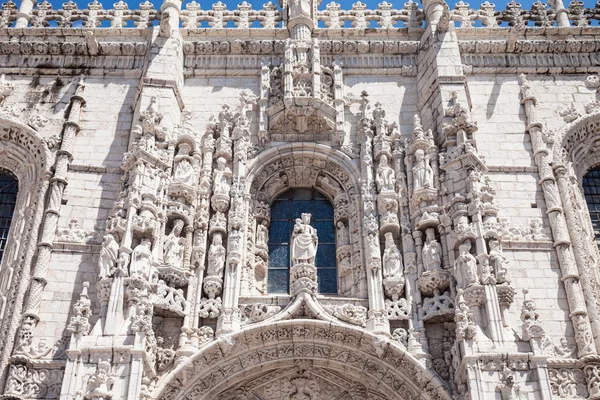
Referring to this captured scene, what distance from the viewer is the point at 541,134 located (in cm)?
1612

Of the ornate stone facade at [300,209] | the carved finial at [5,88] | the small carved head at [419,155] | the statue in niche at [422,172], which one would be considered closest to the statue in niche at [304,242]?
the ornate stone facade at [300,209]

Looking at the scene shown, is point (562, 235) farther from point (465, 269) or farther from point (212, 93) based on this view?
point (212, 93)

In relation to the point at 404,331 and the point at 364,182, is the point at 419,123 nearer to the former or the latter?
the point at 364,182

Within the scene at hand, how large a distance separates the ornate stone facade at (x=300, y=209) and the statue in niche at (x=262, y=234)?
4.9 inches

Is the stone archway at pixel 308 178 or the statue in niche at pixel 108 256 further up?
the stone archway at pixel 308 178

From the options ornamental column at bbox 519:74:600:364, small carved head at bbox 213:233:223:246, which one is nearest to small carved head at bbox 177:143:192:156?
small carved head at bbox 213:233:223:246

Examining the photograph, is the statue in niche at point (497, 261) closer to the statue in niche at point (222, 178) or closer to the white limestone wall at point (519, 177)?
the white limestone wall at point (519, 177)

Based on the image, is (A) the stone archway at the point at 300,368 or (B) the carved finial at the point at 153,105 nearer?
(A) the stone archway at the point at 300,368

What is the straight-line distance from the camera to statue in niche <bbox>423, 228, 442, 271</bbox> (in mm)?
13977

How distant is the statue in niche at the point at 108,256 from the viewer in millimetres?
13449

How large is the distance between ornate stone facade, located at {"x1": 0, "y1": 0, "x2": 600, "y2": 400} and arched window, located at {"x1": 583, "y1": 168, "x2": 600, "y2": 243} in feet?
0.68

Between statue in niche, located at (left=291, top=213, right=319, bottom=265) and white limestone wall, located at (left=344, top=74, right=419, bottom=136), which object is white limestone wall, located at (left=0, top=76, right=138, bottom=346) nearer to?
statue in niche, located at (left=291, top=213, right=319, bottom=265)

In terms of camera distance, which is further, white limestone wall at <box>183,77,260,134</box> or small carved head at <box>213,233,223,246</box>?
white limestone wall at <box>183,77,260,134</box>

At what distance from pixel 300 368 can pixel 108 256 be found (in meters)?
3.79
